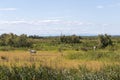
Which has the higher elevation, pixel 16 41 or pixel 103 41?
pixel 16 41

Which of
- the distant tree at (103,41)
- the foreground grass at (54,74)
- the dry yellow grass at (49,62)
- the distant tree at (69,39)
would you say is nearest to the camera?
the foreground grass at (54,74)

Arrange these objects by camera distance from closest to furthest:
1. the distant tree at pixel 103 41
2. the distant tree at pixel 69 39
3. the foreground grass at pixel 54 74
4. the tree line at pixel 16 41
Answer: the foreground grass at pixel 54 74, the distant tree at pixel 103 41, the tree line at pixel 16 41, the distant tree at pixel 69 39

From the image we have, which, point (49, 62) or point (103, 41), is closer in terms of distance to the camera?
point (49, 62)

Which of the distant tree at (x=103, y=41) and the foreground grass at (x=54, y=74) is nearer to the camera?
the foreground grass at (x=54, y=74)

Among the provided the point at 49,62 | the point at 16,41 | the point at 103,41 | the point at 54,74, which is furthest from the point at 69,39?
the point at 54,74

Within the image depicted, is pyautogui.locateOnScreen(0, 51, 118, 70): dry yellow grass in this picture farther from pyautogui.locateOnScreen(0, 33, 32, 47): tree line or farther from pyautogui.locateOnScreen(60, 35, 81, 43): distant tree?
pyautogui.locateOnScreen(60, 35, 81, 43): distant tree

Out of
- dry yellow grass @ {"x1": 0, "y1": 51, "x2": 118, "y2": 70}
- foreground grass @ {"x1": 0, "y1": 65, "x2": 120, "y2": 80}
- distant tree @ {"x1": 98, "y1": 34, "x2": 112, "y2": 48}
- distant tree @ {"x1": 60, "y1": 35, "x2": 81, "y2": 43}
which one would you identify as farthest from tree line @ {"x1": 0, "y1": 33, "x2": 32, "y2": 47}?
foreground grass @ {"x1": 0, "y1": 65, "x2": 120, "y2": 80}

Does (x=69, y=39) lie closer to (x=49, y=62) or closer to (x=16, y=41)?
(x=16, y=41)

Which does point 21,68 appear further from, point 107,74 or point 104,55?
point 104,55

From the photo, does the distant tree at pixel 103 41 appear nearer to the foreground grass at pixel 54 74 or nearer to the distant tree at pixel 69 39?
the distant tree at pixel 69 39

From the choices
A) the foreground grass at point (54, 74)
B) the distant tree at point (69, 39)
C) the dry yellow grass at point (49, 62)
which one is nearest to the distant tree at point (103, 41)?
the distant tree at point (69, 39)

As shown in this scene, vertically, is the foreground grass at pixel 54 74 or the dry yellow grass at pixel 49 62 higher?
the foreground grass at pixel 54 74

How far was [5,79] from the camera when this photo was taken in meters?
13.8

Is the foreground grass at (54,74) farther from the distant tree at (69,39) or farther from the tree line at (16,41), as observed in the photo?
the distant tree at (69,39)
